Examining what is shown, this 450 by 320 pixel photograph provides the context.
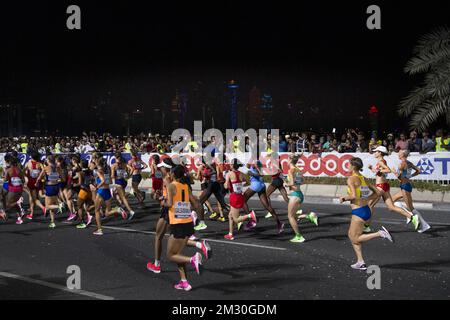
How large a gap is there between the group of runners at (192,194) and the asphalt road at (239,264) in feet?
1.14

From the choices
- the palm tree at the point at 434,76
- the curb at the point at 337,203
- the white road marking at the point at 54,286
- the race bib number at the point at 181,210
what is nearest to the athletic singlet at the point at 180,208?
the race bib number at the point at 181,210

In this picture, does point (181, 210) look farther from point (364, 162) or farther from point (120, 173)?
point (364, 162)

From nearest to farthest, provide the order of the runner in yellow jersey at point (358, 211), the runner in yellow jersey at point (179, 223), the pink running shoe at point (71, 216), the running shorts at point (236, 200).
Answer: the runner in yellow jersey at point (179, 223), the runner in yellow jersey at point (358, 211), the running shorts at point (236, 200), the pink running shoe at point (71, 216)

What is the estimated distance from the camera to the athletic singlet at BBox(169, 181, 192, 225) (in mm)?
8070

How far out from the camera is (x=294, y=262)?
990 cm

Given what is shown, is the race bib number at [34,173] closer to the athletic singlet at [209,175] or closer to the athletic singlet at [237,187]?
the athletic singlet at [209,175]

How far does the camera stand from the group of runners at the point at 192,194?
8.20 metres

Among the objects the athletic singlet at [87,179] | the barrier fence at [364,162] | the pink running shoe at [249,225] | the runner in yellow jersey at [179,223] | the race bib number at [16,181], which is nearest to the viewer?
the runner in yellow jersey at [179,223]

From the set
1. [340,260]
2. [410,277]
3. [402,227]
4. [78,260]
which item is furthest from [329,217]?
[78,260]

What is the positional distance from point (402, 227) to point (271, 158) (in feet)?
11.1

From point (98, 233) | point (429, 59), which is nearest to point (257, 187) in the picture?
point (98, 233)

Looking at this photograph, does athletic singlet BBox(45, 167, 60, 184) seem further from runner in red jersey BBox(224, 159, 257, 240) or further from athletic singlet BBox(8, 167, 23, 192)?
runner in red jersey BBox(224, 159, 257, 240)

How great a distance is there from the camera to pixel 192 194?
32.4 feet
